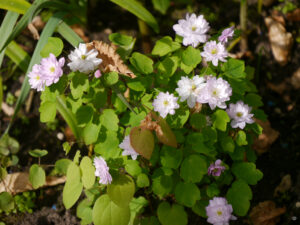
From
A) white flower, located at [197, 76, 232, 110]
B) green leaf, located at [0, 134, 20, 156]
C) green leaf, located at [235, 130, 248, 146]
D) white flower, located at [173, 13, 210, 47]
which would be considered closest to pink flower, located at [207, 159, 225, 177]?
green leaf, located at [235, 130, 248, 146]

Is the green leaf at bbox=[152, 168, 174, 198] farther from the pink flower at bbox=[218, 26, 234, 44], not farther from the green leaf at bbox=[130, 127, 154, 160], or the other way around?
the pink flower at bbox=[218, 26, 234, 44]

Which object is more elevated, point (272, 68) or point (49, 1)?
point (49, 1)

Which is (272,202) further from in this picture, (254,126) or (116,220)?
(116,220)

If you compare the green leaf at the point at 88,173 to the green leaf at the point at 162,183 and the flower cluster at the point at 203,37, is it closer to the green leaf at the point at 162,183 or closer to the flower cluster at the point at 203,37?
the green leaf at the point at 162,183

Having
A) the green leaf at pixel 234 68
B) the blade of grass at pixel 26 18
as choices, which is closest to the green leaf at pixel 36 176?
the blade of grass at pixel 26 18

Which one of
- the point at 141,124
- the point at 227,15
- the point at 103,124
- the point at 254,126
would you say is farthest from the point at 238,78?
the point at 227,15

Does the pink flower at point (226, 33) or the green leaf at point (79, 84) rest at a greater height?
the pink flower at point (226, 33)

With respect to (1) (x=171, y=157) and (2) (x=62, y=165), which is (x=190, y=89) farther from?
(2) (x=62, y=165)
